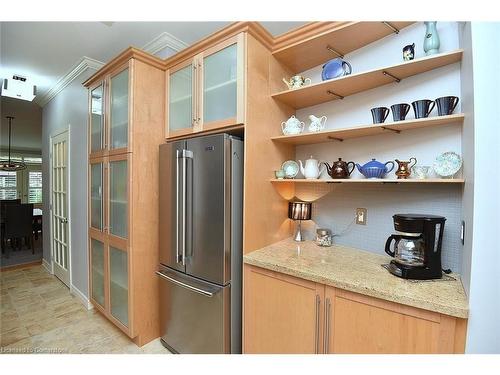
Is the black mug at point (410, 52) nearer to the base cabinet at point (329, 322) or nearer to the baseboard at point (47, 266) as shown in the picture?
the base cabinet at point (329, 322)

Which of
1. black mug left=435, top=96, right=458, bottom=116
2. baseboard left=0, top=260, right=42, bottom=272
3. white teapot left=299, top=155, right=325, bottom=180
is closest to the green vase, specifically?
black mug left=435, top=96, right=458, bottom=116

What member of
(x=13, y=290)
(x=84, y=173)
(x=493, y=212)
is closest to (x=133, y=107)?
(x=84, y=173)

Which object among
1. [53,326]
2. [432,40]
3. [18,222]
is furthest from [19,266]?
[432,40]

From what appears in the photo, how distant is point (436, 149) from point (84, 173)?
324 centimetres

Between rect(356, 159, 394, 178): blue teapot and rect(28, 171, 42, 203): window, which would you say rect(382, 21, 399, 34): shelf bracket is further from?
rect(28, 171, 42, 203): window

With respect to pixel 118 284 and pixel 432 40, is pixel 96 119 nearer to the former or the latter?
pixel 118 284

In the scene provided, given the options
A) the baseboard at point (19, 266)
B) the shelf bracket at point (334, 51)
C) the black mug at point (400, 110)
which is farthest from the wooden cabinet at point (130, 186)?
the baseboard at point (19, 266)

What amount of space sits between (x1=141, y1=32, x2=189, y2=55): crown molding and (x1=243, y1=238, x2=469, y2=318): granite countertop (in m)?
1.94

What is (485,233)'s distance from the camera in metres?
0.90

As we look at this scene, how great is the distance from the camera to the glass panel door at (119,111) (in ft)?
6.20

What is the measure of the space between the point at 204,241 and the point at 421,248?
126 centimetres

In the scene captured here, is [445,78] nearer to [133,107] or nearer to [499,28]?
[499,28]

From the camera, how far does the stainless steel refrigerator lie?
1.49 meters

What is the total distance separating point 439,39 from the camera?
1.33 m
